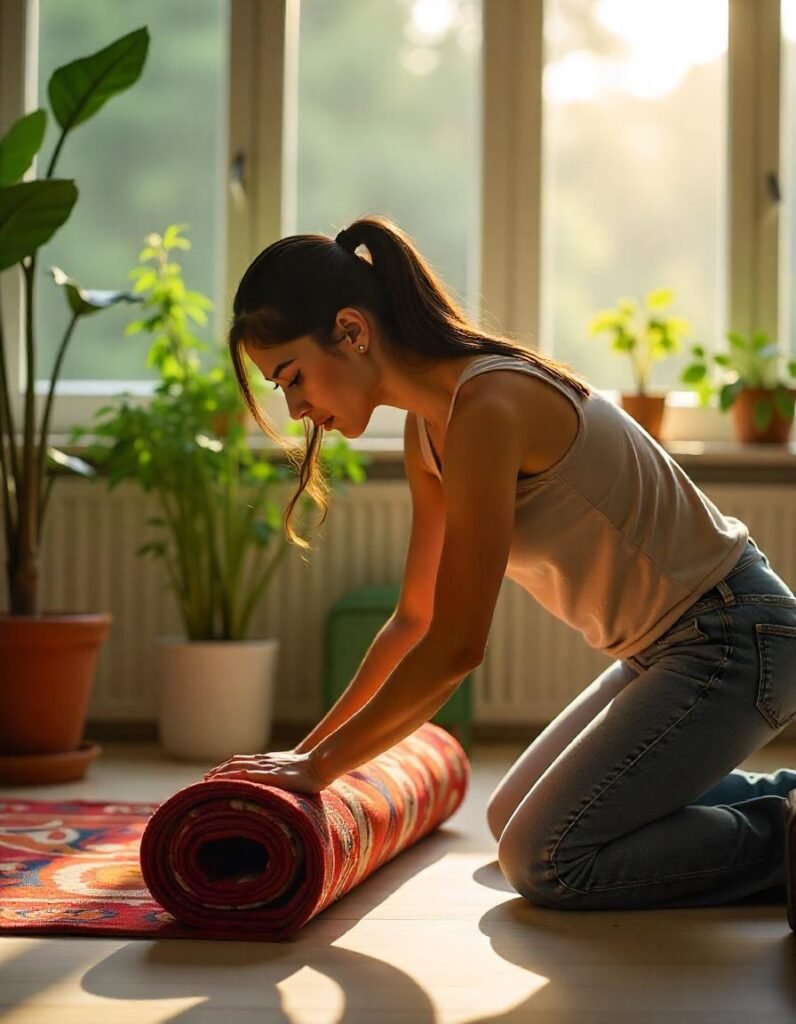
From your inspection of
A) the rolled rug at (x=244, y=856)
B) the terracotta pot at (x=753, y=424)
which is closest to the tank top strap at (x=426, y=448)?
the rolled rug at (x=244, y=856)

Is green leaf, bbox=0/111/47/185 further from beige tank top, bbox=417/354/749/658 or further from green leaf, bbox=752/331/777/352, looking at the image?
green leaf, bbox=752/331/777/352

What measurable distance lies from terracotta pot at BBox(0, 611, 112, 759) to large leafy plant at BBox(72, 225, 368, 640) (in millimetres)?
369

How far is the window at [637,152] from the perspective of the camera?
3.81m

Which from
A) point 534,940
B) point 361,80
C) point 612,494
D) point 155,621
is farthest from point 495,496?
point 361,80

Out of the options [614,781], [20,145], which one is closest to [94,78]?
[20,145]

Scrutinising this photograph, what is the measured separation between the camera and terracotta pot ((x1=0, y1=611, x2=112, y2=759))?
9.82 ft

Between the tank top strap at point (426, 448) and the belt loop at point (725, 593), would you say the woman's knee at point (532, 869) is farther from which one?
the tank top strap at point (426, 448)

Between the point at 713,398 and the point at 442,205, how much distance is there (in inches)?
35.9

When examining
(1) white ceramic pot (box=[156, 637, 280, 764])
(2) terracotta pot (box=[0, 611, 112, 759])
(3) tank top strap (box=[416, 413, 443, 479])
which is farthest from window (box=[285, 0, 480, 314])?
(3) tank top strap (box=[416, 413, 443, 479])

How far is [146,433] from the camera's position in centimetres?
324

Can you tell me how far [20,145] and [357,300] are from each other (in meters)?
1.57

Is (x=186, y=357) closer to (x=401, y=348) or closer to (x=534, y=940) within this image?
(x=401, y=348)

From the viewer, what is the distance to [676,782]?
5.95ft

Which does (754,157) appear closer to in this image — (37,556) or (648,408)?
(648,408)
